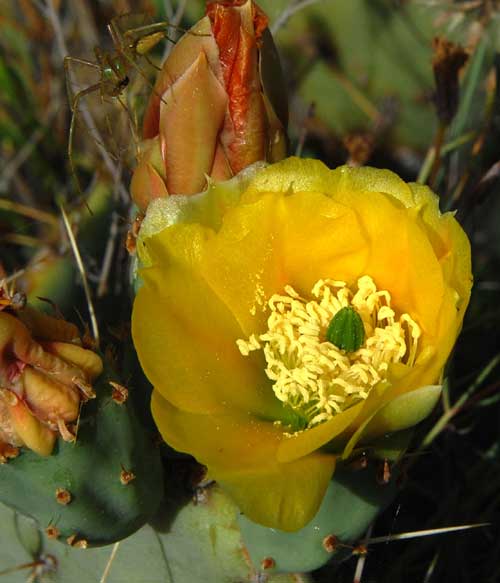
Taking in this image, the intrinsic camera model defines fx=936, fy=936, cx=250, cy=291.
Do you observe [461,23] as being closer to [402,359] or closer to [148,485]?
[402,359]

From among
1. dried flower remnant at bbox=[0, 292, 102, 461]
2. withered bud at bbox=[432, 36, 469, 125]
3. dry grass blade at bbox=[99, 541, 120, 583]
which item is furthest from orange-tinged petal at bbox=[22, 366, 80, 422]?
withered bud at bbox=[432, 36, 469, 125]

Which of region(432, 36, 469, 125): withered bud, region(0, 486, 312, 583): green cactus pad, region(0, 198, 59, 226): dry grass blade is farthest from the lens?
region(0, 198, 59, 226): dry grass blade

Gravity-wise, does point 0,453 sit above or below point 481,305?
above

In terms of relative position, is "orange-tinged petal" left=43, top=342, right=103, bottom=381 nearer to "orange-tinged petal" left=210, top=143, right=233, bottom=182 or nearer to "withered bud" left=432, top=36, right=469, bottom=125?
"orange-tinged petal" left=210, top=143, right=233, bottom=182

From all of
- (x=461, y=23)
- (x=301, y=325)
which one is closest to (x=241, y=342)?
(x=301, y=325)

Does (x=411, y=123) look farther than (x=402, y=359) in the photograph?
Yes

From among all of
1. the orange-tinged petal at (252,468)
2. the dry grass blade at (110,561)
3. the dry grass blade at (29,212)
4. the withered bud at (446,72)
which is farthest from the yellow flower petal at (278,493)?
the dry grass blade at (29,212)

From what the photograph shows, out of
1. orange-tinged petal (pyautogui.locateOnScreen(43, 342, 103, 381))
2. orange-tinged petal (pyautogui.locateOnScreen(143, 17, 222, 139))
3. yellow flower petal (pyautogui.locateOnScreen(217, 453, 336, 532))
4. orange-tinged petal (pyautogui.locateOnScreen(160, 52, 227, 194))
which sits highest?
orange-tinged petal (pyautogui.locateOnScreen(143, 17, 222, 139))

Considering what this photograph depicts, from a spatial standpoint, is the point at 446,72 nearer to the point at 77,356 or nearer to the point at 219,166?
the point at 219,166
